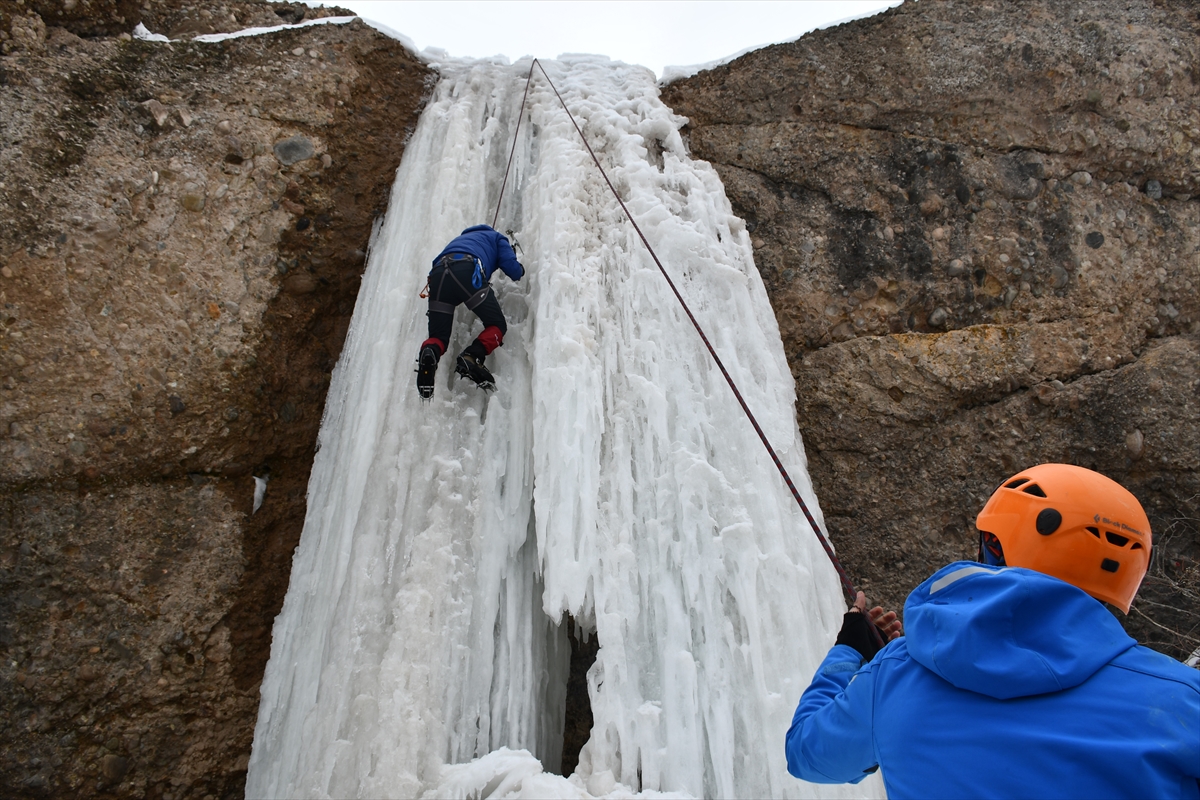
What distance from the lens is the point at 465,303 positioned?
3.98 meters

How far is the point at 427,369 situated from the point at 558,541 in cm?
127

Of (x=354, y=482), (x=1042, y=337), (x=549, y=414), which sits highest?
(x=1042, y=337)

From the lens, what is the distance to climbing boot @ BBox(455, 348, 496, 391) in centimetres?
384

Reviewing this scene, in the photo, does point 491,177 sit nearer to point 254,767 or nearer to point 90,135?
point 90,135

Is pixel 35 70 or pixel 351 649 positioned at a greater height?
pixel 35 70

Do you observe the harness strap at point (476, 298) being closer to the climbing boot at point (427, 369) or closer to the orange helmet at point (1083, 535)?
the climbing boot at point (427, 369)

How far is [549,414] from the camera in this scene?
146 inches

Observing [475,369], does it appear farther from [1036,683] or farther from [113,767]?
[1036,683]

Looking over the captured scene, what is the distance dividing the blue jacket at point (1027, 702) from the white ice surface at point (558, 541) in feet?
5.97

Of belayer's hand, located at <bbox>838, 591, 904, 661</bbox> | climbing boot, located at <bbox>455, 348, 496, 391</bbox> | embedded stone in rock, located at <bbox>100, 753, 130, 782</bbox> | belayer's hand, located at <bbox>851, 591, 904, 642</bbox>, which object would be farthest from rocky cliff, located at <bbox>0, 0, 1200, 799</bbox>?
belayer's hand, located at <bbox>838, 591, 904, 661</bbox>

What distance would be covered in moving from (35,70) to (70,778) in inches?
163

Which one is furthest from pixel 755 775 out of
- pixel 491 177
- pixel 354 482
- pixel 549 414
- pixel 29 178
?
pixel 29 178

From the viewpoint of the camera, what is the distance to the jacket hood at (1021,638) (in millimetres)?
1174

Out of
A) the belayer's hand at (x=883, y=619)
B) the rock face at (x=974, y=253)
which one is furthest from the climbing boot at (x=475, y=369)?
the belayer's hand at (x=883, y=619)
